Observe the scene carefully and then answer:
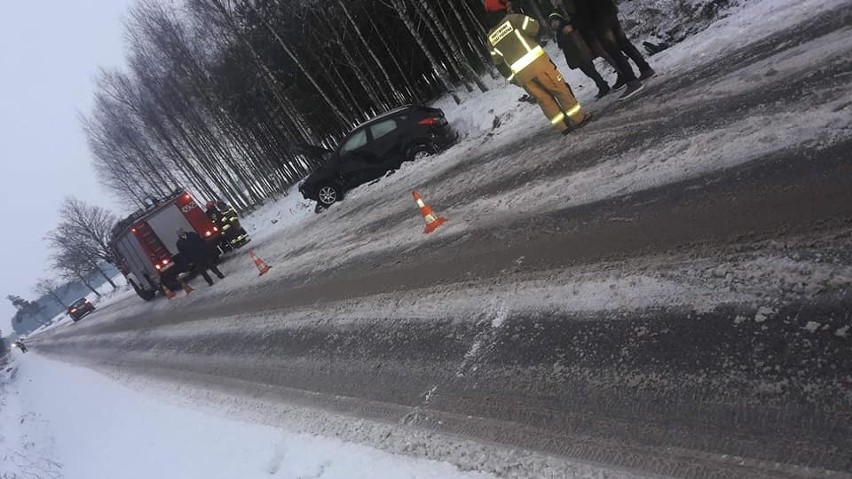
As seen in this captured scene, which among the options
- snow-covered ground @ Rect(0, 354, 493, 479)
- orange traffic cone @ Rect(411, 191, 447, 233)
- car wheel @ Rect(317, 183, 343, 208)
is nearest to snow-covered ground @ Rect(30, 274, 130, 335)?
snow-covered ground @ Rect(0, 354, 493, 479)

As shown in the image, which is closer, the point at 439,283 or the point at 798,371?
the point at 798,371

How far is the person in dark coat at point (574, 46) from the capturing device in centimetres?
783

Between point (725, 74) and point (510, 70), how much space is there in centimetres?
268

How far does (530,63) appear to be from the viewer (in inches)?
282

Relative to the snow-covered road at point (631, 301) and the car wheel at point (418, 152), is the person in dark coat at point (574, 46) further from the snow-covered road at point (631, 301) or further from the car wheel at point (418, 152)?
the car wheel at point (418, 152)

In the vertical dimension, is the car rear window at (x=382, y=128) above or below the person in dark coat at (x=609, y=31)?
above

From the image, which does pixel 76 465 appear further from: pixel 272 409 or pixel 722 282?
pixel 722 282

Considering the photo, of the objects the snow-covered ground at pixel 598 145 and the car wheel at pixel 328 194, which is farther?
the car wheel at pixel 328 194

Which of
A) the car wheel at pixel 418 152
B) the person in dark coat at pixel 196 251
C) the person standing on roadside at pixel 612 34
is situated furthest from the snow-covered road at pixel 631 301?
the person in dark coat at pixel 196 251

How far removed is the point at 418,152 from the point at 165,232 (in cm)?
935

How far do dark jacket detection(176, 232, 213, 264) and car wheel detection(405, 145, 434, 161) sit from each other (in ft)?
21.9

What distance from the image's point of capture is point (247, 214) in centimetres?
3139

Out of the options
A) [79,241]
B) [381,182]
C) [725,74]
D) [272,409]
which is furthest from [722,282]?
[79,241]

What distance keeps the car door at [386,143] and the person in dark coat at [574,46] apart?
5.82m
